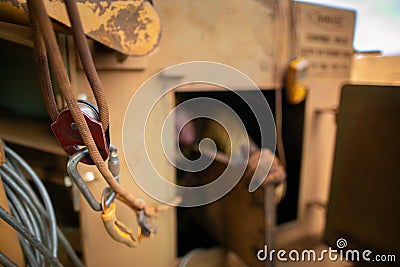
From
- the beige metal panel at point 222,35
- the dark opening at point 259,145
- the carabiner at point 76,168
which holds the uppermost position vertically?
the beige metal panel at point 222,35

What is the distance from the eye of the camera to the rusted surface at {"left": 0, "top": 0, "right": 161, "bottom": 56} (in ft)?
1.35

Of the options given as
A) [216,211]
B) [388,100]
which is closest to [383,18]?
[388,100]

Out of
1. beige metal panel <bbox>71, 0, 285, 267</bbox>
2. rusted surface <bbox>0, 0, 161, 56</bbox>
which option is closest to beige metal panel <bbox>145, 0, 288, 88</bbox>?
beige metal panel <bbox>71, 0, 285, 267</bbox>

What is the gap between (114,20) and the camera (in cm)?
48

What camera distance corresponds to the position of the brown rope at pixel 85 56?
294 mm

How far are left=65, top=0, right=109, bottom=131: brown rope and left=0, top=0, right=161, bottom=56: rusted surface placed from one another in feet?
0.48

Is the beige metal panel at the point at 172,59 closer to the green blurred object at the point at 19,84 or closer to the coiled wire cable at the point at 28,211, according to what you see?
the coiled wire cable at the point at 28,211

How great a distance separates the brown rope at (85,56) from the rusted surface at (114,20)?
0.15 m

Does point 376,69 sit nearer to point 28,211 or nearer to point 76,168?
point 76,168

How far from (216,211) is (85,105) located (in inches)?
25.8

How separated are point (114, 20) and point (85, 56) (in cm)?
20

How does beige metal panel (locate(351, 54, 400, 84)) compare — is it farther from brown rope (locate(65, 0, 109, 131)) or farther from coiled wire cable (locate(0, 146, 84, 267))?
coiled wire cable (locate(0, 146, 84, 267))

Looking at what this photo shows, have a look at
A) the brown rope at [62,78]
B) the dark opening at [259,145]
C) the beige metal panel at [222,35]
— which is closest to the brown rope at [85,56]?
the brown rope at [62,78]

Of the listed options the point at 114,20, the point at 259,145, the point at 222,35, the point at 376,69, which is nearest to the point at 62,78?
the point at 114,20
